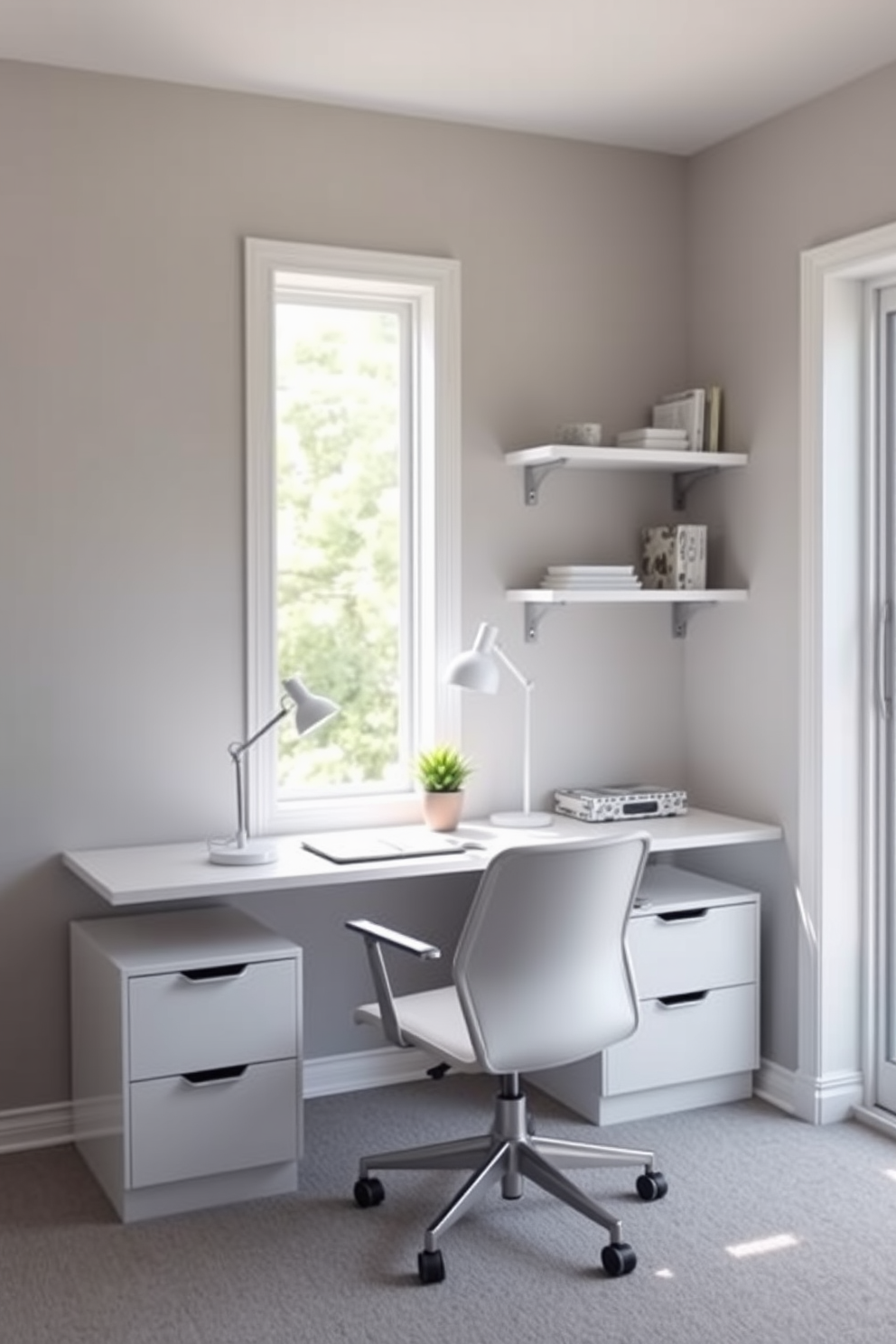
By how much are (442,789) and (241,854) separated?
0.65m

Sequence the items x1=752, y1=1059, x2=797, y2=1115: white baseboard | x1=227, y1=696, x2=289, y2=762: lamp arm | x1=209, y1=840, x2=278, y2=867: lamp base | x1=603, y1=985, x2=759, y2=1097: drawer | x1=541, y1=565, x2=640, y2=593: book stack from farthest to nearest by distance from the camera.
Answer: x1=541, y1=565, x2=640, y2=593: book stack < x1=752, y1=1059, x2=797, y2=1115: white baseboard < x1=603, y1=985, x2=759, y2=1097: drawer < x1=227, y1=696, x2=289, y2=762: lamp arm < x1=209, y1=840, x2=278, y2=867: lamp base

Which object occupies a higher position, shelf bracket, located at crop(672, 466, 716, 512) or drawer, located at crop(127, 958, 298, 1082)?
shelf bracket, located at crop(672, 466, 716, 512)

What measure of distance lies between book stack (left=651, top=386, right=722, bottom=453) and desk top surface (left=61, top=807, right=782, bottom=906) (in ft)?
3.36

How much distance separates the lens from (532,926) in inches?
114

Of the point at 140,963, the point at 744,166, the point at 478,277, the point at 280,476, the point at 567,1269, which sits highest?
the point at 744,166

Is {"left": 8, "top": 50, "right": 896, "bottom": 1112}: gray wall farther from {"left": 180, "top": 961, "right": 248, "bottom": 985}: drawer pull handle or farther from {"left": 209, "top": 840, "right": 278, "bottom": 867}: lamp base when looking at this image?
{"left": 180, "top": 961, "right": 248, "bottom": 985}: drawer pull handle

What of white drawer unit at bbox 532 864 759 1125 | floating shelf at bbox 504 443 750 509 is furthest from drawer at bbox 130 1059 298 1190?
floating shelf at bbox 504 443 750 509

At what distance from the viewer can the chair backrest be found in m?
2.86

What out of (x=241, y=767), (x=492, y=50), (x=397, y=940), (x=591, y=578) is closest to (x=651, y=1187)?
(x=397, y=940)

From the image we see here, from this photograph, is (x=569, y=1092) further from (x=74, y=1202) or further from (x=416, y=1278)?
(x=74, y=1202)

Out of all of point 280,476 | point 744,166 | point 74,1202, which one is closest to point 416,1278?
point 74,1202

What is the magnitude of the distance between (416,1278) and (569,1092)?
1000mm

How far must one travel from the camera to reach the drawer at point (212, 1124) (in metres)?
3.14

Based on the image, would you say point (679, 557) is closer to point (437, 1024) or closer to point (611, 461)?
point (611, 461)
